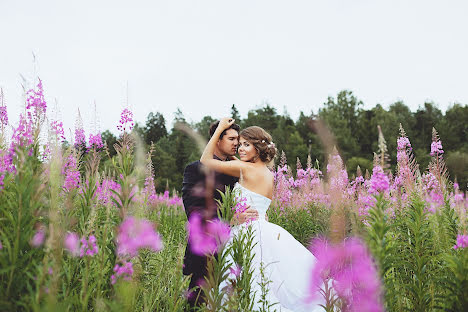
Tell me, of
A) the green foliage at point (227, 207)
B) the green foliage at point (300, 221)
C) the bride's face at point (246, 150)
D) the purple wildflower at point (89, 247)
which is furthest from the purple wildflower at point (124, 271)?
the green foliage at point (300, 221)

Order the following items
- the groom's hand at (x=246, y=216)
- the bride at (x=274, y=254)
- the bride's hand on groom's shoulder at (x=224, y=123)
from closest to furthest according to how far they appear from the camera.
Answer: the groom's hand at (x=246, y=216), the bride at (x=274, y=254), the bride's hand on groom's shoulder at (x=224, y=123)

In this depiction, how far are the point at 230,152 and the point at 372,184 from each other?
3188mm

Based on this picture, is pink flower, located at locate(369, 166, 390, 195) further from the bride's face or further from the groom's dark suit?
the bride's face

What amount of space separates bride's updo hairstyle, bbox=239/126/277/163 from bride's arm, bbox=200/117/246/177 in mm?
474

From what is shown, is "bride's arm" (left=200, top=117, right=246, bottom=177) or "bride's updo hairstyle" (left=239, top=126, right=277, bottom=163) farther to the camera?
"bride's updo hairstyle" (left=239, top=126, right=277, bottom=163)

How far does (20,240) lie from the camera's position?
7.05 ft

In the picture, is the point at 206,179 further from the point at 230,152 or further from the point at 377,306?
the point at 377,306

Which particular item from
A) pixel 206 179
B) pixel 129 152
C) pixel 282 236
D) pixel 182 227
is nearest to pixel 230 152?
pixel 206 179

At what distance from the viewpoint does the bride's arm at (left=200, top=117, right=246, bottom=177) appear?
177 inches

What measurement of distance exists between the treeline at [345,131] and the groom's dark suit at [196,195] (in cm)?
3226

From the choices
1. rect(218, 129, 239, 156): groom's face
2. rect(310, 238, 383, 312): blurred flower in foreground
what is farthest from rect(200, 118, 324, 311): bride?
rect(310, 238, 383, 312): blurred flower in foreground

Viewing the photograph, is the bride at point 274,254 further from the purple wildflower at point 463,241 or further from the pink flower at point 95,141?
the purple wildflower at point 463,241

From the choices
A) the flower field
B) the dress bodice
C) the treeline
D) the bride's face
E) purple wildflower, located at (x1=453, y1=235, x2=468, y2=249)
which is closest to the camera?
the flower field

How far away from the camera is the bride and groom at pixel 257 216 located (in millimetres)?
4168
